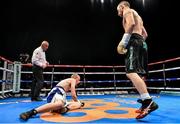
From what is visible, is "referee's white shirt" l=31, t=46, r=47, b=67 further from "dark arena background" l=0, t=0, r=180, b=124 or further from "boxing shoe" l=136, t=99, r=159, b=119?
"dark arena background" l=0, t=0, r=180, b=124

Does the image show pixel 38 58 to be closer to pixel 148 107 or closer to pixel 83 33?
pixel 148 107

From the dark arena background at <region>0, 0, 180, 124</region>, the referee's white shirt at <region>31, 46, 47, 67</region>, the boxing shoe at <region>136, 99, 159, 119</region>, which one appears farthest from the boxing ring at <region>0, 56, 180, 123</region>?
the referee's white shirt at <region>31, 46, 47, 67</region>

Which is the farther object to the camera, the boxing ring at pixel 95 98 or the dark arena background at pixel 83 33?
the dark arena background at pixel 83 33

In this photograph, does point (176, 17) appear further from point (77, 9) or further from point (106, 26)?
point (77, 9)

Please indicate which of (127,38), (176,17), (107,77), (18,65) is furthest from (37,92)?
(107,77)

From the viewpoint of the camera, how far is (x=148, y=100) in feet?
6.54

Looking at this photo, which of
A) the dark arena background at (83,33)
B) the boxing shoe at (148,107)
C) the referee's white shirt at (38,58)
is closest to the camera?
the boxing shoe at (148,107)

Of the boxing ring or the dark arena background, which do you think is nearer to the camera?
the boxing ring

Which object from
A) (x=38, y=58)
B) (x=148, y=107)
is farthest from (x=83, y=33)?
(x=148, y=107)

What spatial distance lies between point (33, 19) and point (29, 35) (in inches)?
32.6

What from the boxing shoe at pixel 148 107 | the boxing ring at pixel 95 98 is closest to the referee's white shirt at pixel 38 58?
the boxing ring at pixel 95 98

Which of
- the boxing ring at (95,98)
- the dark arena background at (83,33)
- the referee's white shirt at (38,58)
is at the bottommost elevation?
the boxing ring at (95,98)

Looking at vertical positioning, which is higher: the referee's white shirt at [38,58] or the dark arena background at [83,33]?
the dark arena background at [83,33]

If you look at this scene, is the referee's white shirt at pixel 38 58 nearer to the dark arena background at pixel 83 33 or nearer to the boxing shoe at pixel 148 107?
the boxing shoe at pixel 148 107
